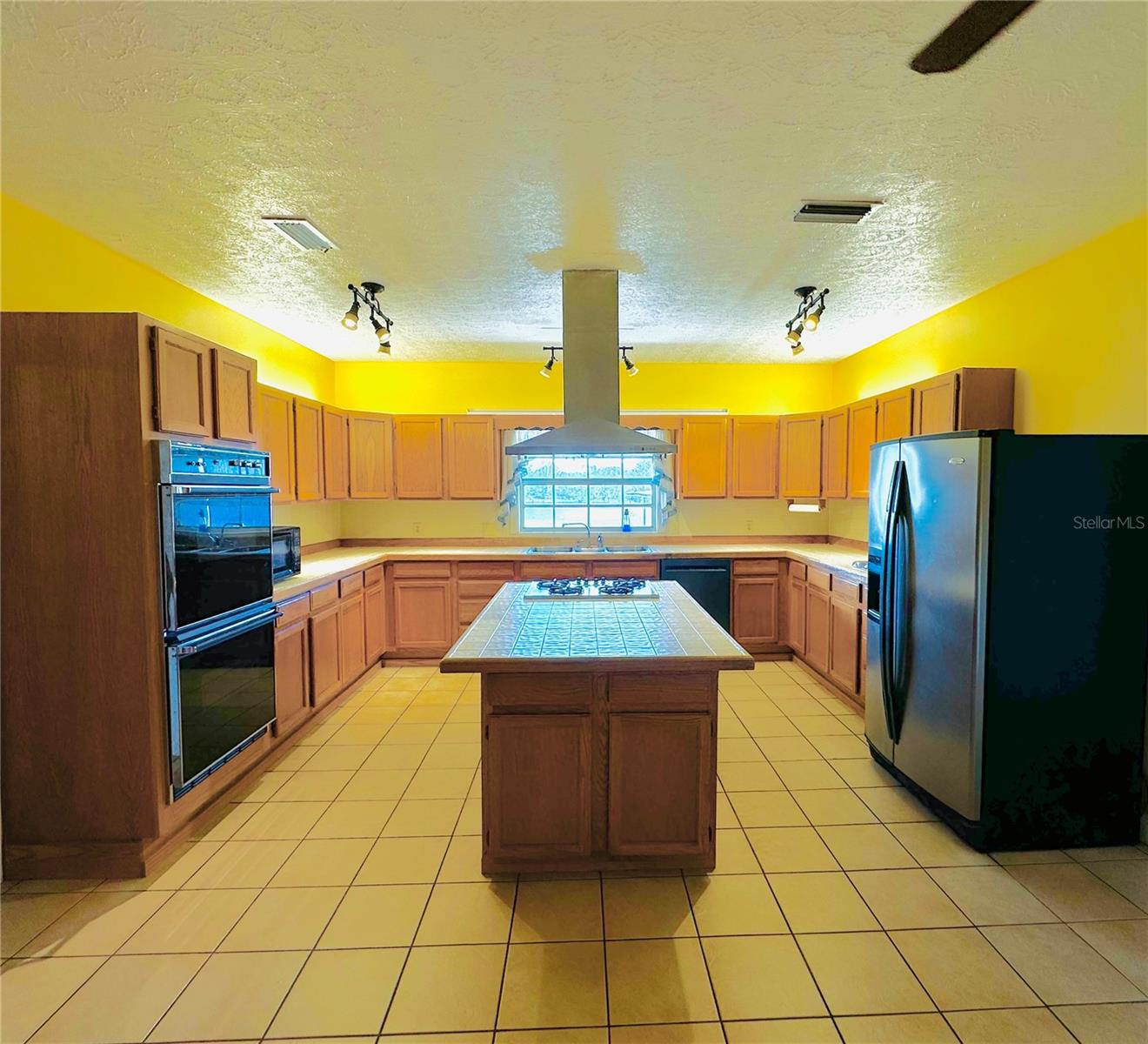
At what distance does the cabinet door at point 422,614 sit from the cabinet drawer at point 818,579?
301 centimetres

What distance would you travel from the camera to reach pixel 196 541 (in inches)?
96.1

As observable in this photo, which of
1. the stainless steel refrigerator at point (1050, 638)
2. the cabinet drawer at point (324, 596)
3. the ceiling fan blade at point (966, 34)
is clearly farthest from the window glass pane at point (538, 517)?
the ceiling fan blade at point (966, 34)

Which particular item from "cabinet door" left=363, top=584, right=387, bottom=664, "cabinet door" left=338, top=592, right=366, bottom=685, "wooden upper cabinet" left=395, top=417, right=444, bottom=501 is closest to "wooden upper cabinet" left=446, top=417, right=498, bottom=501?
"wooden upper cabinet" left=395, top=417, right=444, bottom=501

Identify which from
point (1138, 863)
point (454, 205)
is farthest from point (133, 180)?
point (1138, 863)

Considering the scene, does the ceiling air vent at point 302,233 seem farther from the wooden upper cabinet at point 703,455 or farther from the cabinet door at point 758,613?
the cabinet door at point 758,613

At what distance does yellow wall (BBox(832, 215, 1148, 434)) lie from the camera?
2.56m

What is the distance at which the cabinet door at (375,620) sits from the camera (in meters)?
4.53

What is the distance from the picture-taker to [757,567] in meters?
4.99

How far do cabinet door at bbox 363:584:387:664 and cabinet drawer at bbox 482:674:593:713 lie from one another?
2693mm

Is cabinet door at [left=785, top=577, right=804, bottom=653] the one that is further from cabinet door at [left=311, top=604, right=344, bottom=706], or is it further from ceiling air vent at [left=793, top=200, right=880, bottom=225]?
cabinet door at [left=311, top=604, right=344, bottom=706]

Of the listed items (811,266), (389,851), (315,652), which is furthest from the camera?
(315,652)

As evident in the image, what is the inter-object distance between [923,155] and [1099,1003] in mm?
2792

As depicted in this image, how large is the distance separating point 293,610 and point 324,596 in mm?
436

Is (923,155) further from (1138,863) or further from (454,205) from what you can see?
(1138,863)
